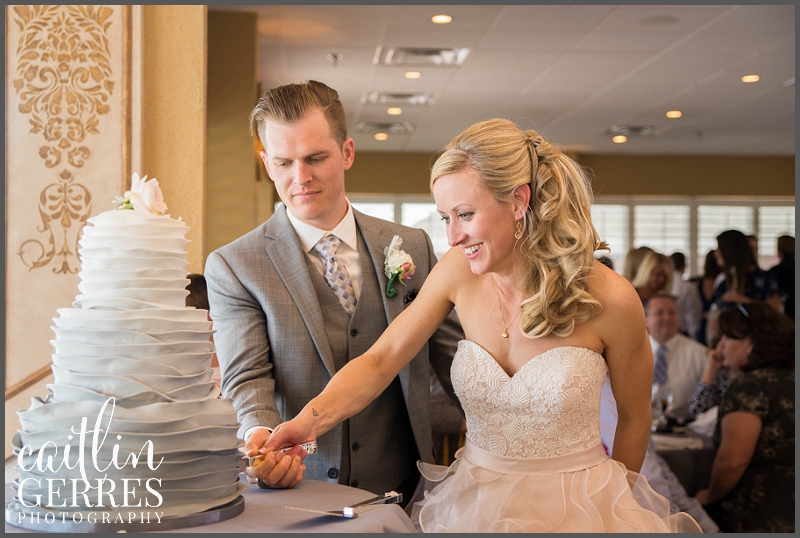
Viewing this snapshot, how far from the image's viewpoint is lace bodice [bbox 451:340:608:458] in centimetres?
187

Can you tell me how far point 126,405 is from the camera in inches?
47.5

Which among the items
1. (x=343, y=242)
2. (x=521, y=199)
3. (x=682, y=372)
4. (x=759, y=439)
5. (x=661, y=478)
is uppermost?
(x=521, y=199)

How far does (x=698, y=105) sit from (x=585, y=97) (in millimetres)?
1622

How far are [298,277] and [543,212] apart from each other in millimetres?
696

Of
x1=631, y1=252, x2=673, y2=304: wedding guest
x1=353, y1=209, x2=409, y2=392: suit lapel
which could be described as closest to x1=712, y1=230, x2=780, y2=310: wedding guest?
x1=631, y1=252, x2=673, y2=304: wedding guest

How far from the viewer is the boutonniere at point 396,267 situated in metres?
2.15

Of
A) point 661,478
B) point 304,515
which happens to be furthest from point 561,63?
point 304,515

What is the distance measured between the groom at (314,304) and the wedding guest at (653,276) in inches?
153

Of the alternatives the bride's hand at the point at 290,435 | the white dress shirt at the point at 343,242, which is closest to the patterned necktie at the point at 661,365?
the white dress shirt at the point at 343,242

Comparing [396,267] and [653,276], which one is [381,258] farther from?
[653,276]

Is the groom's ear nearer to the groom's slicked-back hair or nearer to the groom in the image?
the groom

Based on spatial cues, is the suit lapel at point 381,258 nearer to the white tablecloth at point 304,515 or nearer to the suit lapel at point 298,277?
the suit lapel at point 298,277

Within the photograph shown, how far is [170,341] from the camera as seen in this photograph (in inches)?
48.9

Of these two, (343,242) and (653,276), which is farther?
(653,276)
